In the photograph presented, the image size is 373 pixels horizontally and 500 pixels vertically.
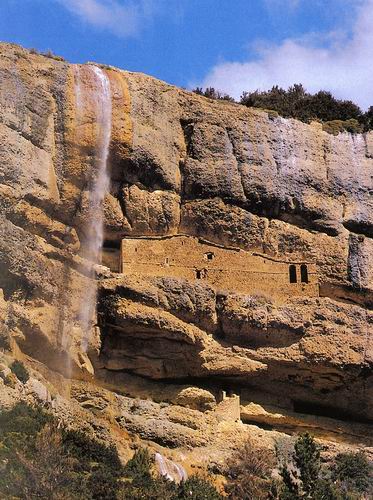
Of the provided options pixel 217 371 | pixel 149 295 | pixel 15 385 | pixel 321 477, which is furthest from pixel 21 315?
pixel 321 477

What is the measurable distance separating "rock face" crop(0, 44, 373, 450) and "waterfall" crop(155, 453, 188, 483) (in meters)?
1.48

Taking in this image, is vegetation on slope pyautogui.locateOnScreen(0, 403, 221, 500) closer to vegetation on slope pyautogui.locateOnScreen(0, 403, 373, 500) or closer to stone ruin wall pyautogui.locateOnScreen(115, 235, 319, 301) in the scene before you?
vegetation on slope pyautogui.locateOnScreen(0, 403, 373, 500)

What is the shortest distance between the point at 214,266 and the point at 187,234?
4.07 feet

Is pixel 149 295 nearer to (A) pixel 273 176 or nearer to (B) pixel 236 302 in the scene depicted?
(B) pixel 236 302

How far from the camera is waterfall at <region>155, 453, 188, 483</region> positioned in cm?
2625

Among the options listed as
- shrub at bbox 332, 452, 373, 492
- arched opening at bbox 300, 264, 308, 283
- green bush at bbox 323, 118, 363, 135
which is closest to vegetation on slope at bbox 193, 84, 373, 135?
green bush at bbox 323, 118, 363, 135

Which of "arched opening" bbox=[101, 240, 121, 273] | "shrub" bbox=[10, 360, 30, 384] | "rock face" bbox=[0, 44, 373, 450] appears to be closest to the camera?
"shrub" bbox=[10, 360, 30, 384]

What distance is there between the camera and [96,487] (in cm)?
2323

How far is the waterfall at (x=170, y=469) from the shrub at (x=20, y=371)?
394 cm

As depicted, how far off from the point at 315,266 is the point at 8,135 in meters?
10.1

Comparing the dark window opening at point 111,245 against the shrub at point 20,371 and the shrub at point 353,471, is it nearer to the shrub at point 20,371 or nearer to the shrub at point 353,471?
the shrub at point 20,371

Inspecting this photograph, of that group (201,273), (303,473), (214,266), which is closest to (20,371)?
(303,473)

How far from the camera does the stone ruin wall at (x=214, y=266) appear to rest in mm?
30297

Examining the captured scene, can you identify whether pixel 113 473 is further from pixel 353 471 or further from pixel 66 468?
pixel 353 471
